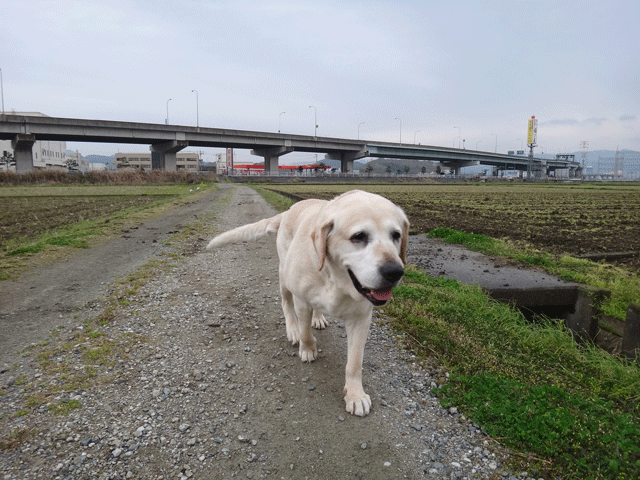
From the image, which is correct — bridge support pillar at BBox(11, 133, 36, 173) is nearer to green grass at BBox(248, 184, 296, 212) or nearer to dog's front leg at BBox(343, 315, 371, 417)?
green grass at BBox(248, 184, 296, 212)

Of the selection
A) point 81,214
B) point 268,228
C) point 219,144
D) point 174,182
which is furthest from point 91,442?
point 219,144

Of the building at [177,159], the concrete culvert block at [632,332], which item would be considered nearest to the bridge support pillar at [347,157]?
the building at [177,159]

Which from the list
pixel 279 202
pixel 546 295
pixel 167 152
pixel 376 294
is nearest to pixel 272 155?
pixel 167 152

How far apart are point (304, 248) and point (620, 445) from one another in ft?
9.01

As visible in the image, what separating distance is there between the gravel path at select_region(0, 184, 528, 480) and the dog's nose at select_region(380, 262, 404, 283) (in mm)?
1213

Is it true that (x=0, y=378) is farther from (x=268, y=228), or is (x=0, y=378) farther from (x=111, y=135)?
(x=111, y=135)

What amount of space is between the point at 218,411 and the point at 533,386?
2.75 m

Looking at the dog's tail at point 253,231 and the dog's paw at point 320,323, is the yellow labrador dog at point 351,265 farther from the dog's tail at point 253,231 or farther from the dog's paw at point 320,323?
the dog's tail at point 253,231

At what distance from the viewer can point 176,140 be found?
6506 centimetres

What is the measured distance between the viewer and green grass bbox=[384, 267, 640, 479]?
105 inches

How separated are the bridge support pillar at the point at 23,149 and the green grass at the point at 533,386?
212ft

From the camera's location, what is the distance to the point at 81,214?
54.9 feet

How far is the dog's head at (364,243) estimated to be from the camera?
2.76 m

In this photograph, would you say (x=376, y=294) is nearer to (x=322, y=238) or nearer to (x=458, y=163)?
(x=322, y=238)
